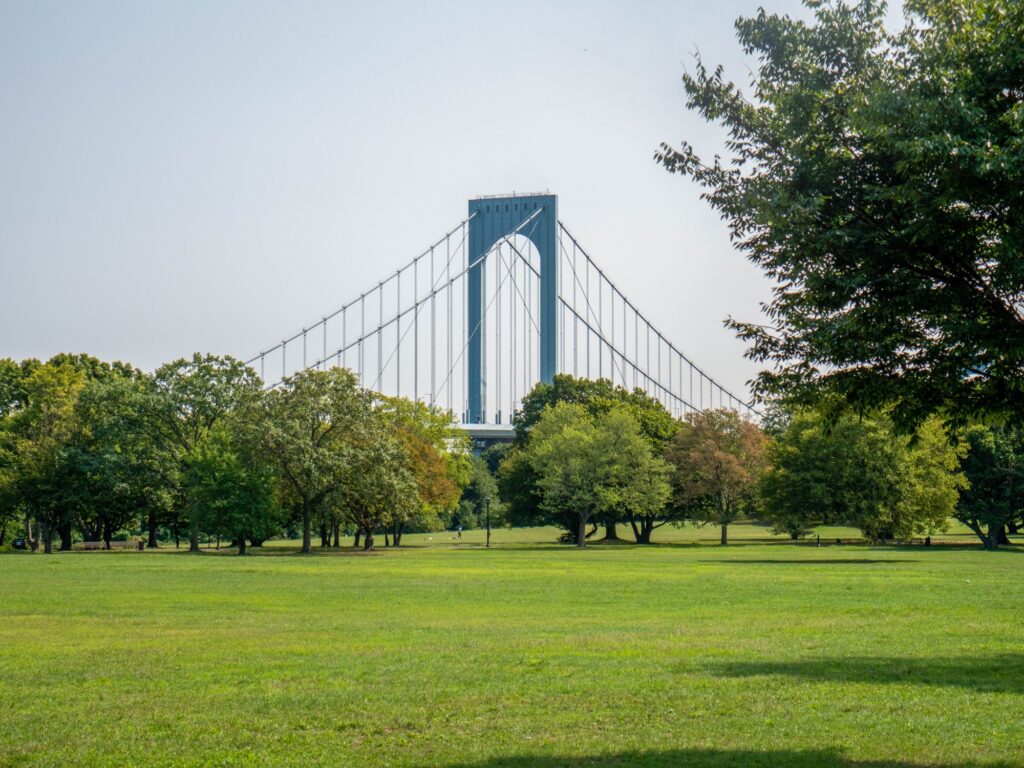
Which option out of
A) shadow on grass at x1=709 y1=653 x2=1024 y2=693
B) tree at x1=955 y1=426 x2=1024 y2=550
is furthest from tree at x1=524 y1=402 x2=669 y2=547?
shadow on grass at x1=709 y1=653 x2=1024 y2=693

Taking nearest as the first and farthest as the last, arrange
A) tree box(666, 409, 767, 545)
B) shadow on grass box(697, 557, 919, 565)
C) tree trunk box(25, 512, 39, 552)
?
shadow on grass box(697, 557, 919, 565)
tree trunk box(25, 512, 39, 552)
tree box(666, 409, 767, 545)

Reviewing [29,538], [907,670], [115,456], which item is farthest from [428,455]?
[907,670]

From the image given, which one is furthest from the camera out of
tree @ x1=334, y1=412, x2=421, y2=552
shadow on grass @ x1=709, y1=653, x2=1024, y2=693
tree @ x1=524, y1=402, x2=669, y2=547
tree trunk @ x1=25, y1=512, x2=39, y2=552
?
tree @ x1=524, y1=402, x2=669, y2=547

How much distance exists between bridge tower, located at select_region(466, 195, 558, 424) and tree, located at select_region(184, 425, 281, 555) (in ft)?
143

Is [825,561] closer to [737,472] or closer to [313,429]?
[737,472]

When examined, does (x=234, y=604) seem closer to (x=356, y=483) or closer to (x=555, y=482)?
(x=356, y=483)

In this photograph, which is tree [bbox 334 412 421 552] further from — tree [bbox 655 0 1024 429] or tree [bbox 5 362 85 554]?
tree [bbox 655 0 1024 429]

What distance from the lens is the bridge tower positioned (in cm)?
10412

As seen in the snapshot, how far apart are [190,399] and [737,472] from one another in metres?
37.1

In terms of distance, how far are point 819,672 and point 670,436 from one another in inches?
2823

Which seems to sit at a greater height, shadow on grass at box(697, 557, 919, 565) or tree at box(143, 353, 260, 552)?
tree at box(143, 353, 260, 552)

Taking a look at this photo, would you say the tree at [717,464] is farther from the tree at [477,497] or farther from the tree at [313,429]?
the tree at [477,497]

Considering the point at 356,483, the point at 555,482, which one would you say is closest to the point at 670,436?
the point at 555,482

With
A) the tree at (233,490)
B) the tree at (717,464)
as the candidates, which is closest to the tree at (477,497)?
the tree at (717,464)
